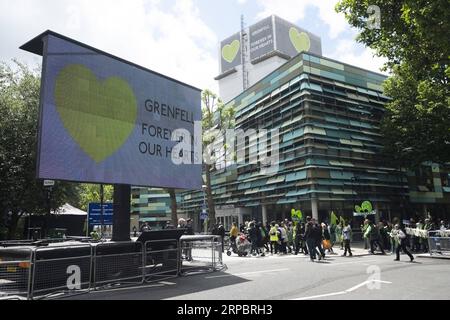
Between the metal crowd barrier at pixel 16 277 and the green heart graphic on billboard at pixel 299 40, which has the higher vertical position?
the green heart graphic on billboard at pixel 299 40

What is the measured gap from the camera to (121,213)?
12641mm

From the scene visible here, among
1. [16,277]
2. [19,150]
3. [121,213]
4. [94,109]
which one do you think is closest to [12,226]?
[19,150]

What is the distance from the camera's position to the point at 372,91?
41.9 m

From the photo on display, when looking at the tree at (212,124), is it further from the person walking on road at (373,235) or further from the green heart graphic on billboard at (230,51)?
the green heart graphic on billboard at (230,51)

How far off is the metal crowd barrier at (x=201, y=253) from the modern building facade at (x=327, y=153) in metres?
22.5

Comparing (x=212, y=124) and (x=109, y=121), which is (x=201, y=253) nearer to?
(x=109, y=121)

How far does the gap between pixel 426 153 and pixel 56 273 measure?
3320cm

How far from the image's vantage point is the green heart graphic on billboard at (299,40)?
9812 centimetres

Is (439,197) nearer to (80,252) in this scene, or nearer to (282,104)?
(282,104)

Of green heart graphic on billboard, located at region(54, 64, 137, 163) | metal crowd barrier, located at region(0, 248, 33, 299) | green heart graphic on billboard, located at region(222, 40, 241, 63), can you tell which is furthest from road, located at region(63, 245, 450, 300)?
green heart graphic on billboard, located at region(222, 40, 241, 63)

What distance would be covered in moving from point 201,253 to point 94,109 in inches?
245

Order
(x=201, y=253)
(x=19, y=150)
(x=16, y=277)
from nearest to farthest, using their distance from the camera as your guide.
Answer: (x=16, y=277) < (x=201, y=253) < (x=19, y=150)

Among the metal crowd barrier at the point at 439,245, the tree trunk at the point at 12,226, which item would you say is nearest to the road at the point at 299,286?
the metal crowd barrier at the point at 439,245

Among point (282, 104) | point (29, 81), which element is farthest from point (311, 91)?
point (29, 81)
